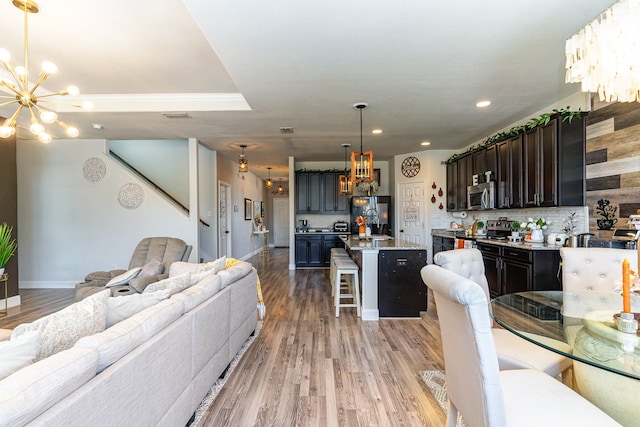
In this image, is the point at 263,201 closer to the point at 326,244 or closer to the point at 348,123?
the point at 326,244

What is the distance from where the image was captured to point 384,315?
12.7 ft

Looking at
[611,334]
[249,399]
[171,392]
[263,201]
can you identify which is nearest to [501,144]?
[611,334]

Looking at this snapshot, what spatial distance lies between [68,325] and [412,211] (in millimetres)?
6586

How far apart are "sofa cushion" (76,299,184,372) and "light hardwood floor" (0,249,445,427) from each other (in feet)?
2.65

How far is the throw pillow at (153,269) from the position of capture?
3.84m

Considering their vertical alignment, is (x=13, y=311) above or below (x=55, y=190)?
below

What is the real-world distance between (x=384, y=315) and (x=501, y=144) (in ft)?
10.3

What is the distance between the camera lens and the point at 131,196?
5.61 meters

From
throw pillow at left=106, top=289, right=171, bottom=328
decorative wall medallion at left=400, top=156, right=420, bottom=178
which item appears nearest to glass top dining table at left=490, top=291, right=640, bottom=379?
throw pillow at left=106, top=289, right=171, bottom=328

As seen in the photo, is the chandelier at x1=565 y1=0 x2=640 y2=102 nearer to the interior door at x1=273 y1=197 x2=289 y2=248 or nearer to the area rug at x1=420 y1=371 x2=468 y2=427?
the area rug at x1=420 y1=371 x2=468 y2=427

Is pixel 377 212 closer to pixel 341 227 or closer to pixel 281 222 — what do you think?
pixel 341 227

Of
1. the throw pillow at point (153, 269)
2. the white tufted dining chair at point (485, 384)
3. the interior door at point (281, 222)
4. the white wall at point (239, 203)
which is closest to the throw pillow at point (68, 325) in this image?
the white tufted dining chair at point (485, 384)

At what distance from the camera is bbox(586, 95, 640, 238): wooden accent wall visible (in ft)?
9.70

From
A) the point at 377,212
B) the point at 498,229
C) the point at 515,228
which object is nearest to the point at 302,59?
the point at 515,228
